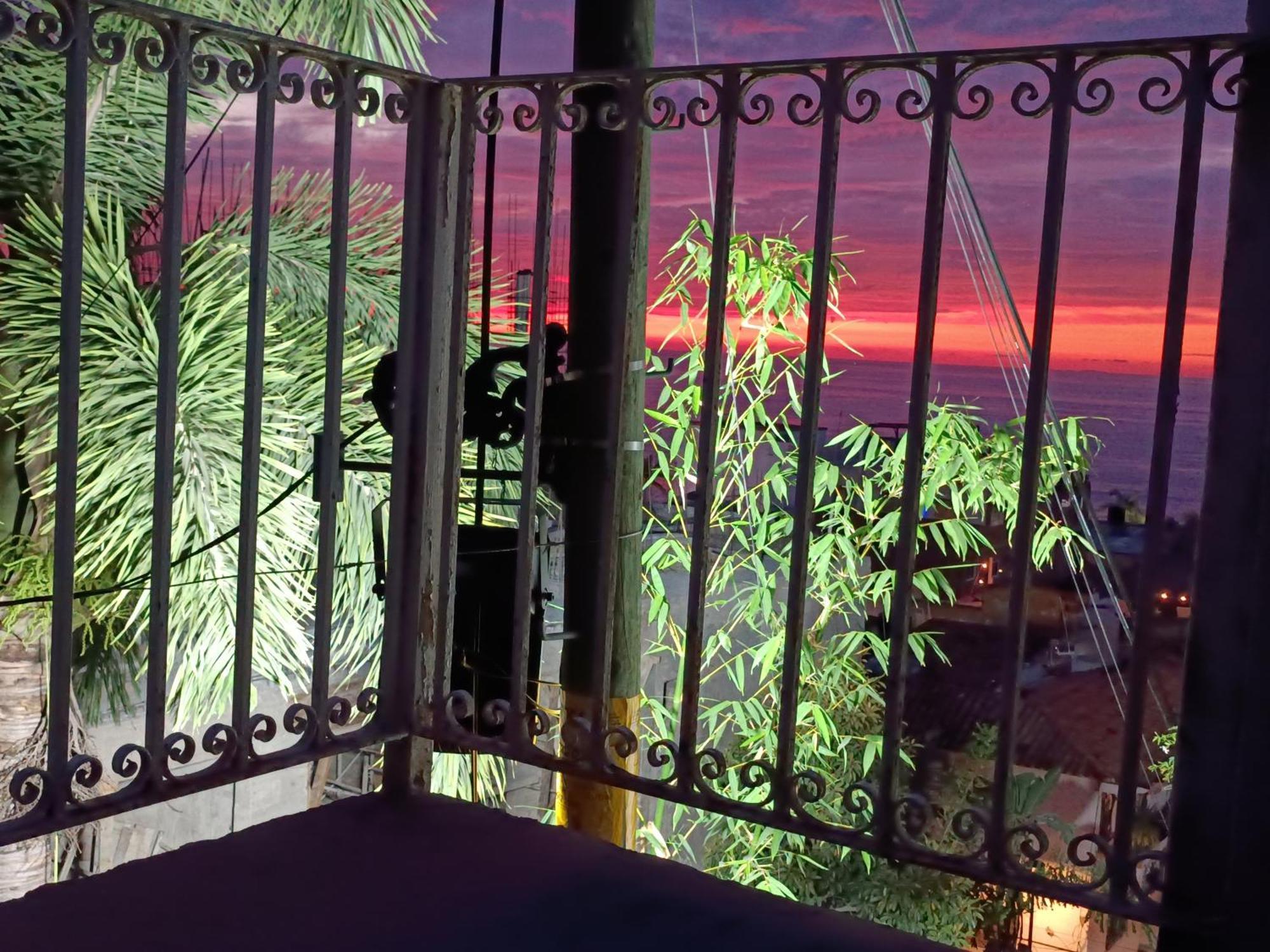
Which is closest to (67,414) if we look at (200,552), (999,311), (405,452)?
(405,452)

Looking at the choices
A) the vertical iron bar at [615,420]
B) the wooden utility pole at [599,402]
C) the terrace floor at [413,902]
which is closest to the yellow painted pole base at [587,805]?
the wooden utility pole at [599,402]

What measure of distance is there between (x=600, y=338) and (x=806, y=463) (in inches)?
33.1

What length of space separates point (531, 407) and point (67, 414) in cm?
69

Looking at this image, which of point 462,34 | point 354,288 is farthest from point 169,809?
point 462,34

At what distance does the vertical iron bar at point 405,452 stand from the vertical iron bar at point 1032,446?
3.27 feet

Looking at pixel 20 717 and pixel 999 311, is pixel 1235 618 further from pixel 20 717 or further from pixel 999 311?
pixel 20 717

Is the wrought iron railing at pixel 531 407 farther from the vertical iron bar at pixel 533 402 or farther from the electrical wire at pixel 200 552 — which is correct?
the electrical wire at pixel 200 552

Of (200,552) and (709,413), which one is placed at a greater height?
(709,413)

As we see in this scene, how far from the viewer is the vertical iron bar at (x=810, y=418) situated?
5.46ft

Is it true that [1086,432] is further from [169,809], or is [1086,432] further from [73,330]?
[169,809]

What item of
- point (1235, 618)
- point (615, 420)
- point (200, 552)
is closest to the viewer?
point (1235, 618)

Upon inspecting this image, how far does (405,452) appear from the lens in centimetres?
213

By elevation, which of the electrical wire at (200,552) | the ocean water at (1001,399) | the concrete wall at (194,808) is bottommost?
the concrete wall at (194,808)

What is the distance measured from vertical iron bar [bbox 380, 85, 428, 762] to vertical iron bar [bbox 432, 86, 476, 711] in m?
0.05
